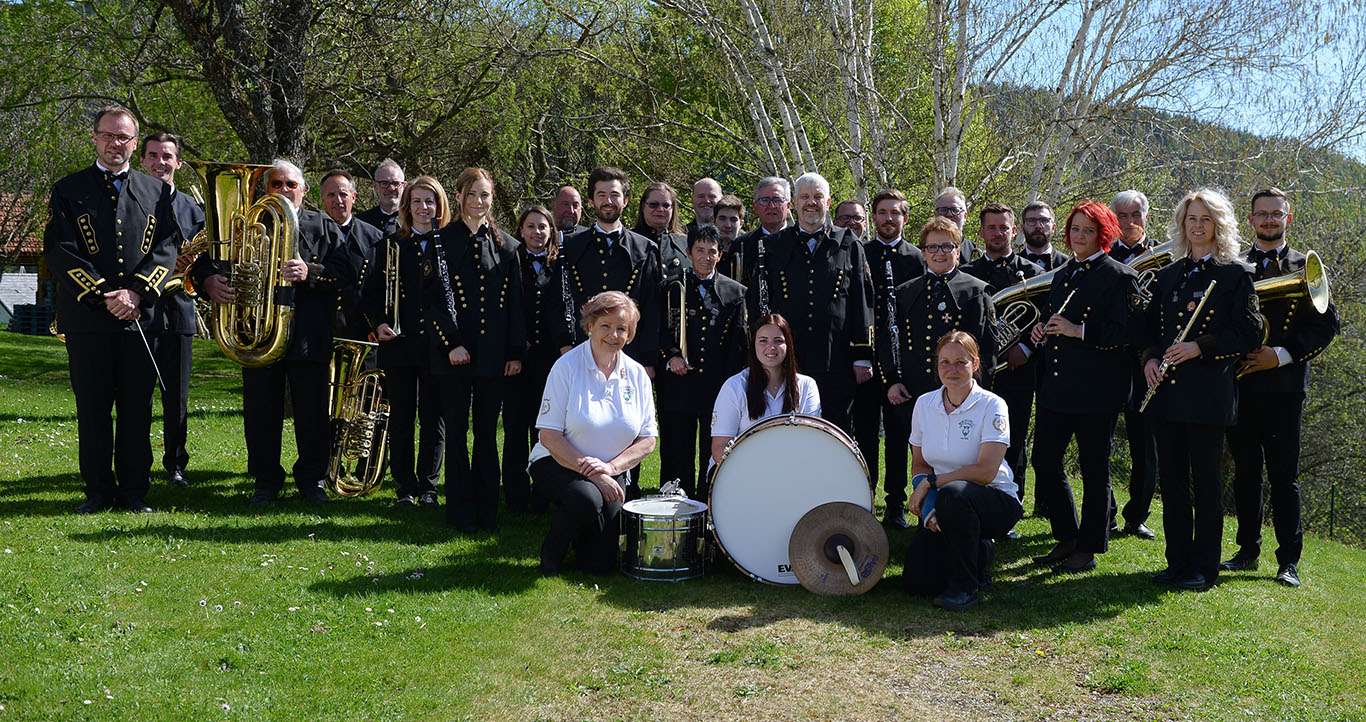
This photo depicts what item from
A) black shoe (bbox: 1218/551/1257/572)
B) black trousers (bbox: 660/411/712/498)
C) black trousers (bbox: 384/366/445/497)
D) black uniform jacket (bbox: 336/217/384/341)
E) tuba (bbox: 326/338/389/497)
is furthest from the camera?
black trousers (bbox: 384/366/445/497)

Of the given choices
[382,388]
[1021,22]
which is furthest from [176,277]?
[1021,22]

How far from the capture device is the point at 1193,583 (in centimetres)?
603

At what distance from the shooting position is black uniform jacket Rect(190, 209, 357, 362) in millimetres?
7344

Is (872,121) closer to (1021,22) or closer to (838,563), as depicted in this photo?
(1021,22)

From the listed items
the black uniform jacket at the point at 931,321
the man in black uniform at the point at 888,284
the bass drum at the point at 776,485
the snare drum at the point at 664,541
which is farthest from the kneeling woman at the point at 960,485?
the man in black uniform at the point at 888,284

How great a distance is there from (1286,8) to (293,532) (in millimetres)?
11454

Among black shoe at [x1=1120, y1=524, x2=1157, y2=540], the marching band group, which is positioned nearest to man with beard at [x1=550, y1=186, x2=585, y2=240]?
the marching band group

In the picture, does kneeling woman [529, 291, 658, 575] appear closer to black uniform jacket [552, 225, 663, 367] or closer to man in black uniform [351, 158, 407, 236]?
black uniform jacket [552, 225, 663, 367]

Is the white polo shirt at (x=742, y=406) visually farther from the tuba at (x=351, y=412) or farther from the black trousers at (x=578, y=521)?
the tuba at (x=351, y=412)

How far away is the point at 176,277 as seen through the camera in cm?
705

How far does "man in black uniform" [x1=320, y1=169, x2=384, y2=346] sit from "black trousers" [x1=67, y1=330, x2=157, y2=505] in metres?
1.28

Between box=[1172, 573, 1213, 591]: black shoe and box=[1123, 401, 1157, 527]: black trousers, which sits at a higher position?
box=[1123, 401, 1157, 527]: black trousers

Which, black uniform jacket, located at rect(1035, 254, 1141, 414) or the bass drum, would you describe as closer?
the bass drum

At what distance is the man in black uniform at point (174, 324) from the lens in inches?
281
